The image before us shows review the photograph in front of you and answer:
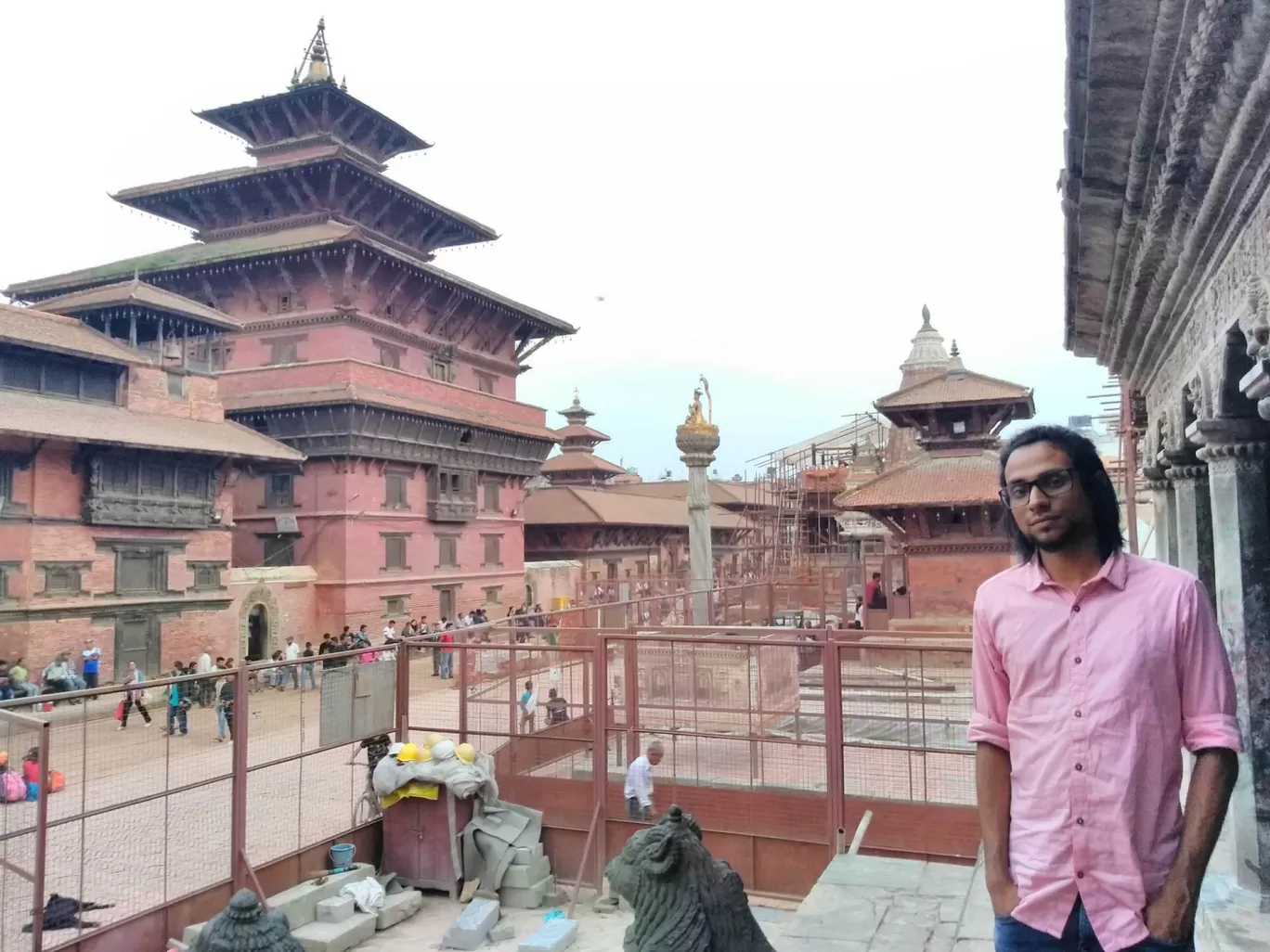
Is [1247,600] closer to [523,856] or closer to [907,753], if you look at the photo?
[907,753]

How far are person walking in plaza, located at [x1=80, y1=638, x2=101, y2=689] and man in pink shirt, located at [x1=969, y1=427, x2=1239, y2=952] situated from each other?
18273mm

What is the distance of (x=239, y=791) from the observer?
343 inches

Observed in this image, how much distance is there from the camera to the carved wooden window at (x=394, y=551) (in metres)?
26.1

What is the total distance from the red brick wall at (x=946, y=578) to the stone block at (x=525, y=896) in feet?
40.5

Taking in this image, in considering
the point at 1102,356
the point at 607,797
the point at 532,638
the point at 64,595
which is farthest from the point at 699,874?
the point at 64,595

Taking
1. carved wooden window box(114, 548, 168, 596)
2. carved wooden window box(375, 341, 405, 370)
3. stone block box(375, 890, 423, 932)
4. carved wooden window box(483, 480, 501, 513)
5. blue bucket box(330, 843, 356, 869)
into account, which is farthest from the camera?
carved wooden window box(483, 480, 501, 513)

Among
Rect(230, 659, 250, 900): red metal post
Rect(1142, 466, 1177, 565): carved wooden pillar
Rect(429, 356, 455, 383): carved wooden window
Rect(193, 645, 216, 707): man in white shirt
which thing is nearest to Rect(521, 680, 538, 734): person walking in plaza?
Rect(230, 659, 250, 900): red metal post

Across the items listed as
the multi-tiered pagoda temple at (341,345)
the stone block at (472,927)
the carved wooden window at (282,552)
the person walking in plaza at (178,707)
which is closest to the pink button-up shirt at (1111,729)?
the stone block at (472,927)

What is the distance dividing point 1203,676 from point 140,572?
2090 centimetres

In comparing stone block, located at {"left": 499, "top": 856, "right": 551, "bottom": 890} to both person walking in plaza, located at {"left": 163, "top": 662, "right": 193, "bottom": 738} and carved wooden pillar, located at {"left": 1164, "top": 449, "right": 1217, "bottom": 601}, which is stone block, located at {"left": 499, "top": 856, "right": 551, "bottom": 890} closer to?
person walking in plaza, located at {"left": 163, "top": 662, "right": 193, "bottom": 738}

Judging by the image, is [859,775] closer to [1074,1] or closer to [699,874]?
[699,874]

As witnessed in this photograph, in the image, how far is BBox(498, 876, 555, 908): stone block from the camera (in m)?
10.0

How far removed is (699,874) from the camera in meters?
4.92

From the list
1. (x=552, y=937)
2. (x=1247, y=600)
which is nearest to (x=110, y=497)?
(x=552, y=937)
